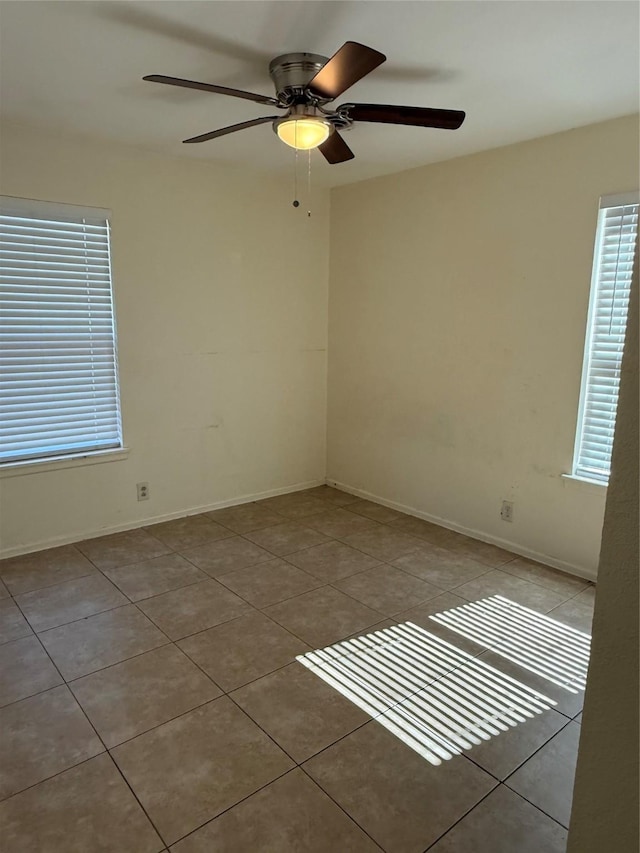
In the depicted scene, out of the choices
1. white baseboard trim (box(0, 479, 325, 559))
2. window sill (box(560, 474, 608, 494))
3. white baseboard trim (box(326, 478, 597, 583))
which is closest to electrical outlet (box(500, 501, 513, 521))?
white baseboard trim (box(326, 478, 597, 583))

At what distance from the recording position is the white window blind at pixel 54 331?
3.17 metres

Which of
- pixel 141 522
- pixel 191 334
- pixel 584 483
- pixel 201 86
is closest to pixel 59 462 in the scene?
pixel 141 522

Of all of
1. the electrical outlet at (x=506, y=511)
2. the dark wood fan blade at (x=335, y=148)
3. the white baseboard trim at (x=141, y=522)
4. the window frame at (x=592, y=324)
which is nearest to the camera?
the dark wood fan blade at (x=335, y=148)

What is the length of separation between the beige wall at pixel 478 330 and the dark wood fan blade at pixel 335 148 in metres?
1.17

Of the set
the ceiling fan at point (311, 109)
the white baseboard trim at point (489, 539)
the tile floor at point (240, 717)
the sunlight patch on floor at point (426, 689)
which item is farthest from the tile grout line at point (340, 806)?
the ceiling fan at point (311, 109)

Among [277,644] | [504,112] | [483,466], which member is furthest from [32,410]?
[504,112]

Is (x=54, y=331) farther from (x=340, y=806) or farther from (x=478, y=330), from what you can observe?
(x=340, y=806)

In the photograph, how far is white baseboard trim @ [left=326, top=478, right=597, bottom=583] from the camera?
3205 millimetres

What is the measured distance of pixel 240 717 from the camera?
6.62ft

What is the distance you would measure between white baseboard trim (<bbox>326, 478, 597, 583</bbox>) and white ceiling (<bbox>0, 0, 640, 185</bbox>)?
2439 mm

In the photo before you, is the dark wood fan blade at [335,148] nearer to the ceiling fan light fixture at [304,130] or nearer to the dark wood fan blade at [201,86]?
the ceiling fan light fixture at [304,130]

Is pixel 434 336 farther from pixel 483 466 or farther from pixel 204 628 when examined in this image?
pixel 204 628

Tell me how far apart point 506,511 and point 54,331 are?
306 cm

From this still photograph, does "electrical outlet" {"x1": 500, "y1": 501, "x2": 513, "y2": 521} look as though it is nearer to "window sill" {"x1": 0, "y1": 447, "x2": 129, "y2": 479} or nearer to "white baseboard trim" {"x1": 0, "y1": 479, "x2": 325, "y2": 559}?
"white baseboard trim" {"x1": 0, "y1": 479, "x2": 325, "y2": 559}
